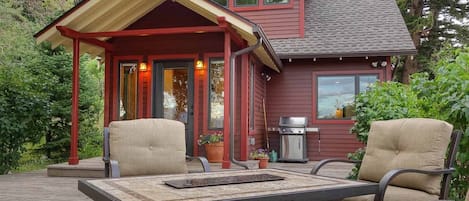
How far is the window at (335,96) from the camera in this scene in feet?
28.9

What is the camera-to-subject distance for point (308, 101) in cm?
895

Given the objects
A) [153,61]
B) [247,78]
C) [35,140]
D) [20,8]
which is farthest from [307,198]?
[20,8]

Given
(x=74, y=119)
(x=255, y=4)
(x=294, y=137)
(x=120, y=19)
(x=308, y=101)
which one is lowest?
(x=294, y=137)

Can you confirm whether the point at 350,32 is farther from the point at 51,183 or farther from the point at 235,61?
the point at 51,183

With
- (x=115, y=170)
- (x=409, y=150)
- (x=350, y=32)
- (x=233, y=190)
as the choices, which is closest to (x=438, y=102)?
(x=409, y=150)

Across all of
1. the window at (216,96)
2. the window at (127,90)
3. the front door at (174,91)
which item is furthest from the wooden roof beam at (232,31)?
the window at (127,90)

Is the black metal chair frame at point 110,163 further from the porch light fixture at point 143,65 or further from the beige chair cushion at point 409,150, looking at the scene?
the porch light fixture at point 143,65

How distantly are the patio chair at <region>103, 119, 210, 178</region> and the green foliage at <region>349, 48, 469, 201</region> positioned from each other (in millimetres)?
1972

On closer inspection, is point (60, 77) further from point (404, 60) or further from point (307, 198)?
point (404, 60)

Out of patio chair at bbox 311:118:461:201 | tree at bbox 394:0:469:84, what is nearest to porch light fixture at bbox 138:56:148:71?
patio chair at bbox 311:118:461:201

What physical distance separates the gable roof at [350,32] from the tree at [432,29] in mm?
4608

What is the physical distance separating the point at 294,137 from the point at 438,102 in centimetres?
486

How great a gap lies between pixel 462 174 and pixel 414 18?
1176 centimetres

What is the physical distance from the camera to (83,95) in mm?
10430
